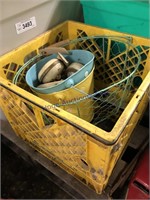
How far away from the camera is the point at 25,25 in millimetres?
742

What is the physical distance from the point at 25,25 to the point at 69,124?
462 millimetres

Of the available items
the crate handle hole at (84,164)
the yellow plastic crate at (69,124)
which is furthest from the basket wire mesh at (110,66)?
the crate handle hole at (84,164)

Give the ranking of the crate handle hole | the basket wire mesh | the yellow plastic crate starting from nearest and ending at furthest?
the yellow plastic crate
the crate handle hole
the basket wire mesh

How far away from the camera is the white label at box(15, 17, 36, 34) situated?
0.73m

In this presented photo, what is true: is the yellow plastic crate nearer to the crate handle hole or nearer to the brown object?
the crate handle hole

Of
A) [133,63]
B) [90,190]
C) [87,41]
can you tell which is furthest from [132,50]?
[90,190]

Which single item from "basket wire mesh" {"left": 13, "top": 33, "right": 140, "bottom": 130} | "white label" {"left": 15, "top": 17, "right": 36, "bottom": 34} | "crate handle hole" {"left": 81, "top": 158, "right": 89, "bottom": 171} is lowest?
"crate handle hole" {"left": 81, "top": 158, "right": 89, "bottom": 171}

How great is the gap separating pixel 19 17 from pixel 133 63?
1.54ft

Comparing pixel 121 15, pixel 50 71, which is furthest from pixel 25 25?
pixel 121 15

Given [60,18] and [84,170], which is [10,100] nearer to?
[84,170]

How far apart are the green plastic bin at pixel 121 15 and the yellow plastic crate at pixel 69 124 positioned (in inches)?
1.9

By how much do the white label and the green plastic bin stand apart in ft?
0.73

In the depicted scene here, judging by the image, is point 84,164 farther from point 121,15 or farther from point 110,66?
point 121,15

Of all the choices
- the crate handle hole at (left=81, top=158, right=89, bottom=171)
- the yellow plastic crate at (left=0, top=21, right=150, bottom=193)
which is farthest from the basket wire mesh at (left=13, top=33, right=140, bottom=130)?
the crate handle hole at (left=81, top=158, right=89, bottom=171)
